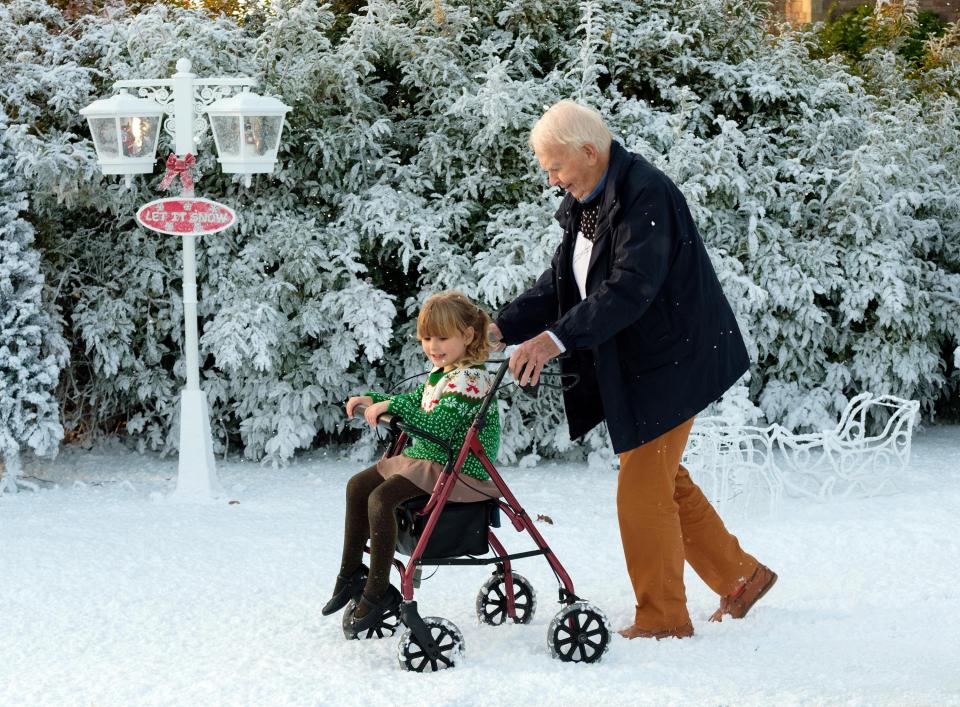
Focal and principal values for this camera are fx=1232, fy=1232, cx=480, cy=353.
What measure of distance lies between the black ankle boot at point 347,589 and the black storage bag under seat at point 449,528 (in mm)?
205

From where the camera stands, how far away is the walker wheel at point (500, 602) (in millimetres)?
4109

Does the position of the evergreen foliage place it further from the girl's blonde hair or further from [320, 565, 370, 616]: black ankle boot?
the girl's blonde hair

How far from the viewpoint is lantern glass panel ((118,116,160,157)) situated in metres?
6.10

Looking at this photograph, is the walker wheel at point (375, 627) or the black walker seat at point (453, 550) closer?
the black walker seat at point (453, 550)

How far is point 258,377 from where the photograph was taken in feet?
23.0

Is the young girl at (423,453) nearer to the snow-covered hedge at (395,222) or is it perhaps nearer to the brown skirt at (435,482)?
the brown skirt at (435,482)

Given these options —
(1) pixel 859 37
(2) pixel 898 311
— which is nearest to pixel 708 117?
(2) pixel 898 311

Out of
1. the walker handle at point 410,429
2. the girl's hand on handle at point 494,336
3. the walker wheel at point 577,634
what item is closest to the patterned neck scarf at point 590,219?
the girl's hand on handle at point 494,336

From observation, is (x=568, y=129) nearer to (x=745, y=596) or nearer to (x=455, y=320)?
(x=455, y=320)

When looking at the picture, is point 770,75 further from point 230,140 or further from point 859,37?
point 859,37

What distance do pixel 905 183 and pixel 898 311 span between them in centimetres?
103

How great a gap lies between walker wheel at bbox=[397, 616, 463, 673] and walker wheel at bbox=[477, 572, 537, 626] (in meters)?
0.43

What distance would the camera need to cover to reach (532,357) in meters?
3.55

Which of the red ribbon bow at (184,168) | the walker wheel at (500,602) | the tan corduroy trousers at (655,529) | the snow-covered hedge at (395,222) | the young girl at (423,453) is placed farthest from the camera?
the snow-covered hedge at (395,222)
